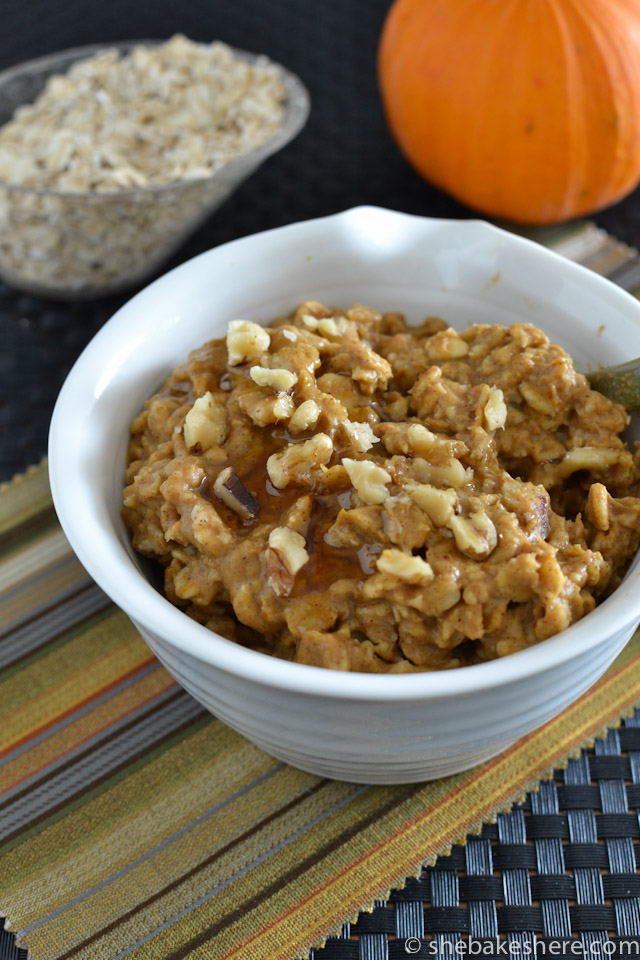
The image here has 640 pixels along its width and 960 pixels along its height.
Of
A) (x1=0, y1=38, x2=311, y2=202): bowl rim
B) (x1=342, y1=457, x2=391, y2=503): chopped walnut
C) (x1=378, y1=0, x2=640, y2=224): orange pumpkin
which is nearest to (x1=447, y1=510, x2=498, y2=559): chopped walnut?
(x1=342, y1=457, x2=391, y2=503): chopped walnut

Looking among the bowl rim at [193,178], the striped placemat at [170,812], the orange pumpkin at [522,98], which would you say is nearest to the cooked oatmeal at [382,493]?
the striped placemat at [170,812]

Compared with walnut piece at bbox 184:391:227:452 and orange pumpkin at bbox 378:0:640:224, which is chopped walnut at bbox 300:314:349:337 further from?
orange pumpkin at bbox 378:0:640:224

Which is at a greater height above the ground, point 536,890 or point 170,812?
point 536,890

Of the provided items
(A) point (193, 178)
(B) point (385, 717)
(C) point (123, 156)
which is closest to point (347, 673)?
(B) point (385, 717)

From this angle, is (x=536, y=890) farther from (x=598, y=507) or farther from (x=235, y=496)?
(x=235, y=496)

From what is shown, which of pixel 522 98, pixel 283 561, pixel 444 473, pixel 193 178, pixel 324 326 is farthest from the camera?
pixel 522 98

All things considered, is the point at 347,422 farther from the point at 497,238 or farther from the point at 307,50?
the point at 307,50
